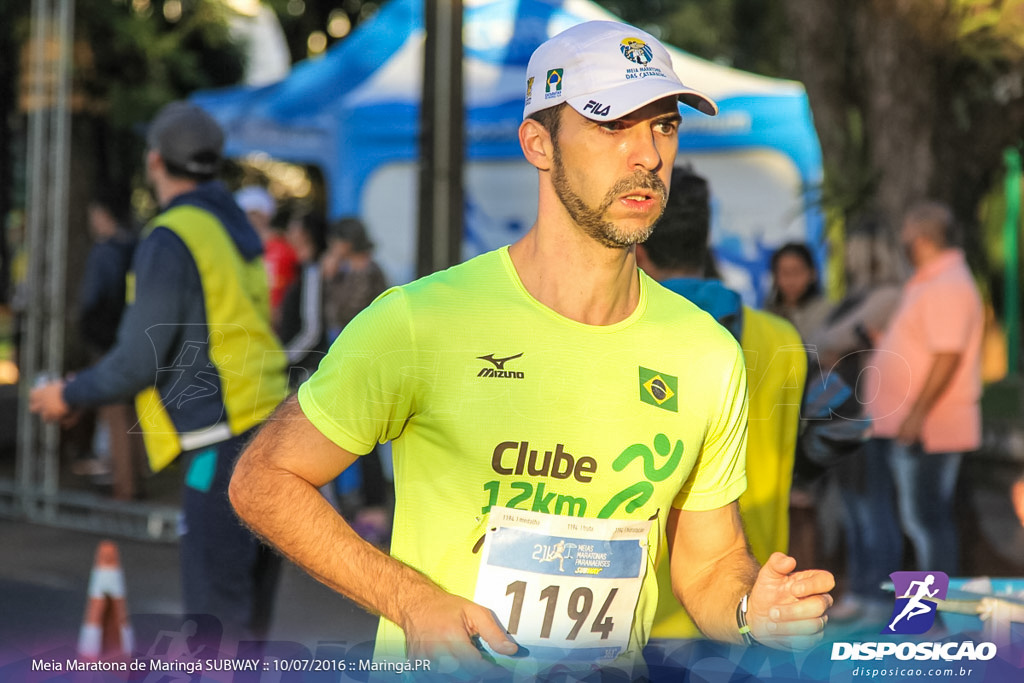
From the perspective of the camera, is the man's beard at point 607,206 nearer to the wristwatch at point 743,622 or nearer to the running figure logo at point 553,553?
the running figure logo at point 553,553

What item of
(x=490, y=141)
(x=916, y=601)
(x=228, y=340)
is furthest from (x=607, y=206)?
(x=490, y=141)

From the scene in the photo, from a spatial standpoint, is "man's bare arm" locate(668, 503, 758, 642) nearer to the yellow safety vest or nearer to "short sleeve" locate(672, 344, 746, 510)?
"short sleeve" locate(672, 344, 746, 510)

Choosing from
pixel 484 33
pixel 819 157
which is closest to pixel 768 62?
pixel 819 157

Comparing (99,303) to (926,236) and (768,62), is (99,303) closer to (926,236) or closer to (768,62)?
(926,236)

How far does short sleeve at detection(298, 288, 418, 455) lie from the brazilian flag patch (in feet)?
1.22

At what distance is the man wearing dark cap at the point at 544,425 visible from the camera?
2090 mm

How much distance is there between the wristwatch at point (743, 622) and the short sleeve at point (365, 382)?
62 cm

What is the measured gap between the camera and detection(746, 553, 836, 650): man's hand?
1977mm

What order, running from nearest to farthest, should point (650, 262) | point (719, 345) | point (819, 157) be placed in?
point (719, 345), point (650, 262), point (819, 157)

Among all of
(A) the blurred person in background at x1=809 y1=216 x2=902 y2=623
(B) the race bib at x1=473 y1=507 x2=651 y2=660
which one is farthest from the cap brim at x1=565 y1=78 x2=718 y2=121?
(A) the blurred person in background at x1=809 y1=216 x2=902 y2=623

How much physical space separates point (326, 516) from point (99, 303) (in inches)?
A: 250

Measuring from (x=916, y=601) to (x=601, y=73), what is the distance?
108 cm

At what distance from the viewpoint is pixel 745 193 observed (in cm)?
909

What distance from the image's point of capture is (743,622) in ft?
7.13
